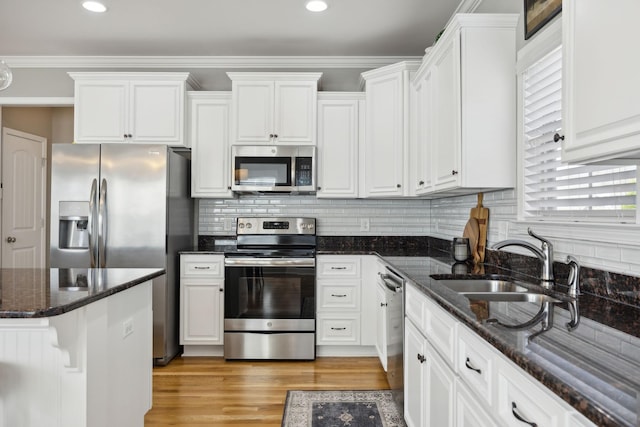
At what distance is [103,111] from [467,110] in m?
3.04

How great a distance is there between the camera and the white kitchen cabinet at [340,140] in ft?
12.3

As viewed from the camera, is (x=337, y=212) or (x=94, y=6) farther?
(x=337, y=212)

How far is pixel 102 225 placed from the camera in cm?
332

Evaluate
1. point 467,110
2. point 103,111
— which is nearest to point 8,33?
point 103,111

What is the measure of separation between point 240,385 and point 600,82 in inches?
109

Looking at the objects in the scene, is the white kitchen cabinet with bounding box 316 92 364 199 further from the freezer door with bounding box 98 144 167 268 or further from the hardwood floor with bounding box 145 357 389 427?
the hardwood floor with bounding box 145 357 389 427

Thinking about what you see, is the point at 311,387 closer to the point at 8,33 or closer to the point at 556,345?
the point at 556,345

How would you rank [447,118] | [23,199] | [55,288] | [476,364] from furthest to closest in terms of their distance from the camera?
[23,199], [447,118], [55,288], [476,364]

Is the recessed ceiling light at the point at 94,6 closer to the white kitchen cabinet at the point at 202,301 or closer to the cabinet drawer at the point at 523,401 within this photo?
the white kitchen cabinet at the point at 202,301

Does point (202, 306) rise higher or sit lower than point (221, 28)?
lower

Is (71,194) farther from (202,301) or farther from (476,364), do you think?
(476,364)

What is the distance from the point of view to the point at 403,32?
11.5 ft

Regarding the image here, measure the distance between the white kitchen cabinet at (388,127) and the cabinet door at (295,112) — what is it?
0.48 m

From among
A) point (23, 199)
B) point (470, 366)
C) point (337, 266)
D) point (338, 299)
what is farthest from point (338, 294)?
point (23, 199)
